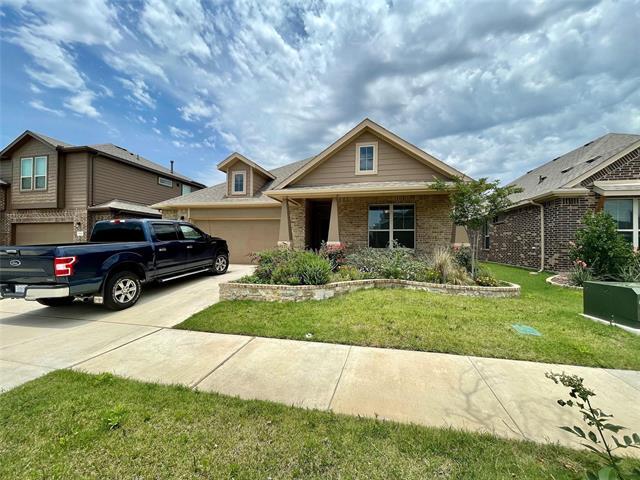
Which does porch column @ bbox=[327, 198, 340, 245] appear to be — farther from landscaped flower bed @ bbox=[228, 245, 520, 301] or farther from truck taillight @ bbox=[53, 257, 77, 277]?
truck taillight @ bbox=[53, 257, 77, 277]

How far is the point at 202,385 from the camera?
307 cm

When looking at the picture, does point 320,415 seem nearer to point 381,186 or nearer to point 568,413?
point 568,413

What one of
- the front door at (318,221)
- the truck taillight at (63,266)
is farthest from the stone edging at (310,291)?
the front door at (318,221)

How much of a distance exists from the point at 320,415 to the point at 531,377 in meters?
2.63

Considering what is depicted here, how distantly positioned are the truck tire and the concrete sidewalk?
5423mm

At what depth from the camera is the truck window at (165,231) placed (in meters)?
7.25

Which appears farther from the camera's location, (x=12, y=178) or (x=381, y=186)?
(x=12, y=178)

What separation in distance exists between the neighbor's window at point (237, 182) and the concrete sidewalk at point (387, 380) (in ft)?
33.0

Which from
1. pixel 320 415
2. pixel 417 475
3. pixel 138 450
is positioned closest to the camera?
pixel 417 475

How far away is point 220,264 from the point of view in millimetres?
9914

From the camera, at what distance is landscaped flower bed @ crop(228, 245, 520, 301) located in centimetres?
650

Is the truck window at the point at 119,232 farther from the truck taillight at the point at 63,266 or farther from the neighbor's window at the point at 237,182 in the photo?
the neighbor's window at the point at 237,182

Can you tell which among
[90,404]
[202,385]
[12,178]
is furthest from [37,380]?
[12,178]

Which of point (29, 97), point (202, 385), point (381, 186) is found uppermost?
point (29, 97)
